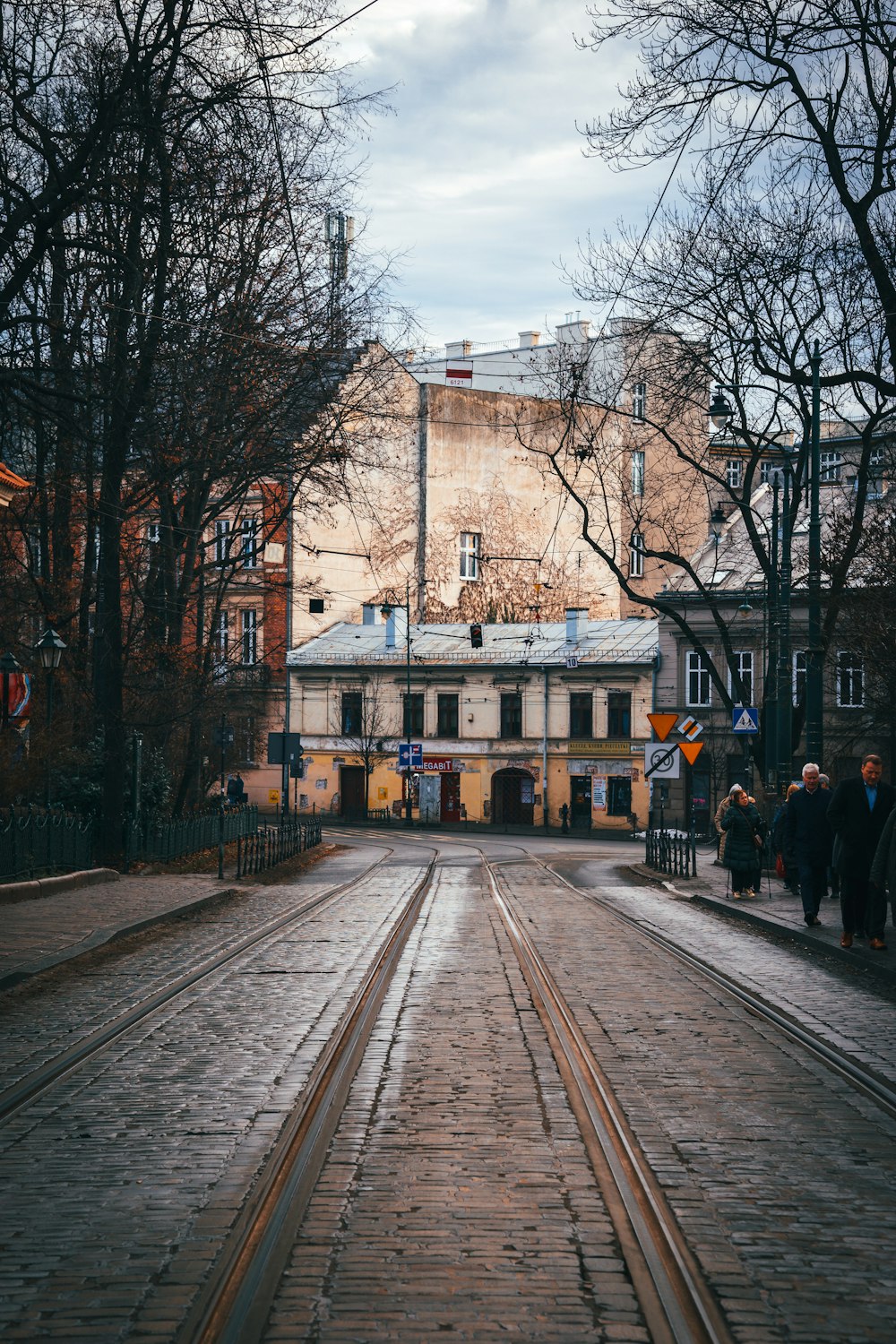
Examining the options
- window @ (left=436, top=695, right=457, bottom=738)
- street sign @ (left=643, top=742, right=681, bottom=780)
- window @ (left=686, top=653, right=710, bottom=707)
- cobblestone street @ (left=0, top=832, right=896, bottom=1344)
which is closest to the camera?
cobblestone street @ (left=0, top=832, right=896, bottom=1344)

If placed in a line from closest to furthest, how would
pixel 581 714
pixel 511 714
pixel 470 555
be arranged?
1. pixel 581 714
2. pixel 511 714
3. pixel 470 555

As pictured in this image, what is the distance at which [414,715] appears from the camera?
68.1 metres

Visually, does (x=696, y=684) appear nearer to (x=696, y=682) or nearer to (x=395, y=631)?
(x=696, y=682)

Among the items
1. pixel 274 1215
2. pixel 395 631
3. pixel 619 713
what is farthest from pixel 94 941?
pixel 395 631

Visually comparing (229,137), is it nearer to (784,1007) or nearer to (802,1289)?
(784,1007)

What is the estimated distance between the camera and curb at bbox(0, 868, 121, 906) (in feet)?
64.7

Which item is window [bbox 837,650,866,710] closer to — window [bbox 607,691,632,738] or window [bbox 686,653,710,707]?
→ window [bbox 686,653,710,707]

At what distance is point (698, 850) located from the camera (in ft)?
154

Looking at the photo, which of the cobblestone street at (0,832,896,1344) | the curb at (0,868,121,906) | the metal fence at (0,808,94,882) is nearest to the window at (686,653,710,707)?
the metal fence at (0,808,94,882)

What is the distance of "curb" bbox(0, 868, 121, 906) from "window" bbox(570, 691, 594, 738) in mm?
40136

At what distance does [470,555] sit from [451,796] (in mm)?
11155

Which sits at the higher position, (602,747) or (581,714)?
(581,714)

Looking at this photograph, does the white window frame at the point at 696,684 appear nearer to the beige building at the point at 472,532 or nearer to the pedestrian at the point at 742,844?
the beige building at the point at 472,532

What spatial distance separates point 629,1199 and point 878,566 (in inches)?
973
